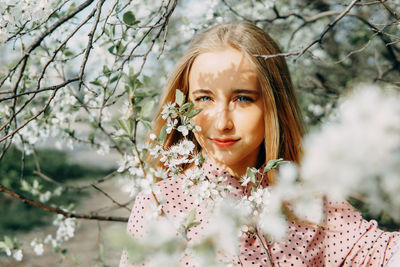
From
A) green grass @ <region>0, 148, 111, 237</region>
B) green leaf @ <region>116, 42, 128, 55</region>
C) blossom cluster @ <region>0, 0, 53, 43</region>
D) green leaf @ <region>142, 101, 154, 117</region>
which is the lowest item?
green grass @ <region>0, 148, 111, 237</region>

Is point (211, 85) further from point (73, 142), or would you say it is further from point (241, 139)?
point (73, 142)

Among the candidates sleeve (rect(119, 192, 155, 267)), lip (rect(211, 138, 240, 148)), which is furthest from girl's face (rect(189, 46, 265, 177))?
sleeve (rect(119, 192, 155, 267))

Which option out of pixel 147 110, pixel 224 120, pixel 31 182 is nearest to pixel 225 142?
pixel 224 120

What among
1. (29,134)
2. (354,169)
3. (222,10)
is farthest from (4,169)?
(354,169)

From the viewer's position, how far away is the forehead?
3.90 ft

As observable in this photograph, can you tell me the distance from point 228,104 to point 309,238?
1.69 feet

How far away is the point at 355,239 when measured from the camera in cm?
129

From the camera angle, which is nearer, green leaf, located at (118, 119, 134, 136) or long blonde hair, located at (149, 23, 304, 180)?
green leaf, located at (118, 119, 134, 136)

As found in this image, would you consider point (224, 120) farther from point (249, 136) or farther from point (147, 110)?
point (147, 110)

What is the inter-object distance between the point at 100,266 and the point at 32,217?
3.36 meters

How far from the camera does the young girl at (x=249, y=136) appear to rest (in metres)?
1.18

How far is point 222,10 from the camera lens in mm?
2285

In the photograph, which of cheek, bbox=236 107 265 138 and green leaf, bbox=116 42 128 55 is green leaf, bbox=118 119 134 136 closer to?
cheek, bbox=236 107 265 138

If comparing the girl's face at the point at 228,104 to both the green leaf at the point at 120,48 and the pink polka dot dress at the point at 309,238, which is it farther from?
the green leaf at the point at 120,48
